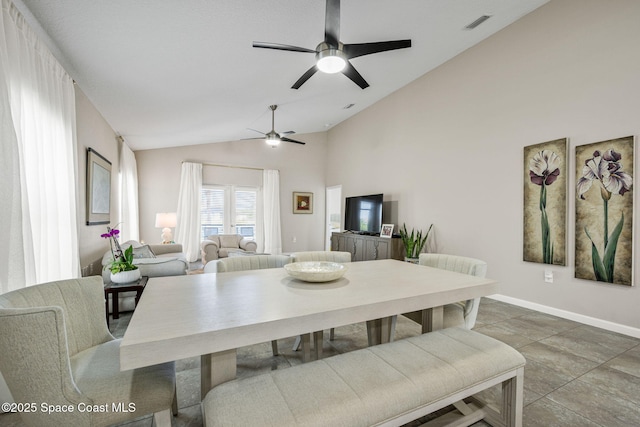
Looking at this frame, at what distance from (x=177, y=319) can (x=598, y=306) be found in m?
3.82

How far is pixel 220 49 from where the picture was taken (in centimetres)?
256

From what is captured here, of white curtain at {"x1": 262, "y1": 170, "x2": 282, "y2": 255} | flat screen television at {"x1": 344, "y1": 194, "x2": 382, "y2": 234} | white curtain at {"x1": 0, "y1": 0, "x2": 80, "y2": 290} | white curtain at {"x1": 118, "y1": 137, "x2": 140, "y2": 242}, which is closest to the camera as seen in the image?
white curtain at {"x1": 0, "y1": 0, "x2": 80, "y2": 290}

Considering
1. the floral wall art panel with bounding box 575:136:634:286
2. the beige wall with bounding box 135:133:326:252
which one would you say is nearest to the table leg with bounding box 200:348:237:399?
the floral wall art panel with bounding box 575:136:634:286

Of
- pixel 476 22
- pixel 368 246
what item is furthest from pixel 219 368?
pixel 368 246

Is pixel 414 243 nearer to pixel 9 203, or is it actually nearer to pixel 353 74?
pixel 353 74

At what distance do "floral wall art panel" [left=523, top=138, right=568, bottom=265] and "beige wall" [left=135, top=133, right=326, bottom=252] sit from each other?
207 inches

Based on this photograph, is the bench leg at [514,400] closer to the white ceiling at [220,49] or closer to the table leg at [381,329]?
the table leg at [381,329]

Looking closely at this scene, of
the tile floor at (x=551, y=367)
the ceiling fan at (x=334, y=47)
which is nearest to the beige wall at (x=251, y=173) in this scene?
the tile floor at (x=551, y=367)

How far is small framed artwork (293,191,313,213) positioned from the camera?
756 cm

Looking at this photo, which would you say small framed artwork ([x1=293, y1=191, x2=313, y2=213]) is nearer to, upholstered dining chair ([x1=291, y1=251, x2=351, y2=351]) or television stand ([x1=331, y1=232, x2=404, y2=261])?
television stand ([x1=331, y1=232, x2=404, y2=261])

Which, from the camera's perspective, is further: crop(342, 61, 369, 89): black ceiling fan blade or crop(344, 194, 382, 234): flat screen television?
crop(344, 194, 382, 234): flat screen television

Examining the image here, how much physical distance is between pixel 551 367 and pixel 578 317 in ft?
4.44

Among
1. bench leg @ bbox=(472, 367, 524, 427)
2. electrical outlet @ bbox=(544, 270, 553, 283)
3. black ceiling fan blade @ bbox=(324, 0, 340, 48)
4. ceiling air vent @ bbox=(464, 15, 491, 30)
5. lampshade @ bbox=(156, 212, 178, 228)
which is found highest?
ceiling air vent @ bbox=(464, 15, 491, 30)

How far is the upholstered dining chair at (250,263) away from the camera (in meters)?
1.97
